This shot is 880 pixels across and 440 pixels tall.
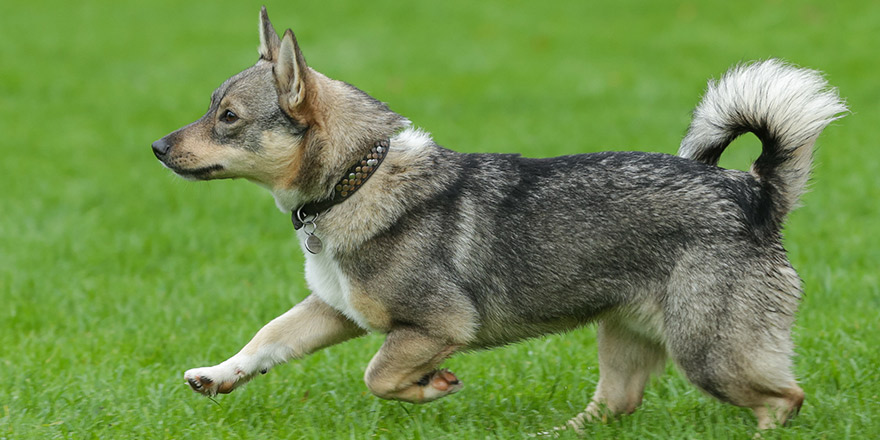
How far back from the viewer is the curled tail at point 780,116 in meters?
4.84

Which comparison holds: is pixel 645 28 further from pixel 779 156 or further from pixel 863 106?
pixel 779 156

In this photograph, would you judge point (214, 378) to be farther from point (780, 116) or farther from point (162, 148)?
point (780, 116)

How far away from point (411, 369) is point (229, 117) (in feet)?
4.81

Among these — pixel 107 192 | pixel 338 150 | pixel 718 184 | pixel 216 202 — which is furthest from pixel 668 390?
pixel 107 192

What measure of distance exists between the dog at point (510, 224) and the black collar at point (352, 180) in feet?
0.03

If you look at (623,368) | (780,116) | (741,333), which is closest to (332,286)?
(623,368)

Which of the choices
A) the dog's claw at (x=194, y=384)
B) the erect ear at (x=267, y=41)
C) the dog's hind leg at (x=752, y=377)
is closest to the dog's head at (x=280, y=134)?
the erect ear at (x=267, y=41)

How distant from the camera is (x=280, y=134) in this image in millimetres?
4914

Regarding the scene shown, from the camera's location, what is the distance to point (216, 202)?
10055 mm

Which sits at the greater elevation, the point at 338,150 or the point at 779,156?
the point at 779,156

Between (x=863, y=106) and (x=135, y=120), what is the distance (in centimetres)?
891

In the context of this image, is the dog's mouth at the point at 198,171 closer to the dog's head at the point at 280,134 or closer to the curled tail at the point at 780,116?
the dog's head at the point at 280,134

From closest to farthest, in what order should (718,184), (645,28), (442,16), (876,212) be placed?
(718,184)
(876,212)
(645,28)
(442,16)

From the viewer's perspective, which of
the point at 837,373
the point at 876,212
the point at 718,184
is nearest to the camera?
the point at 718,184
